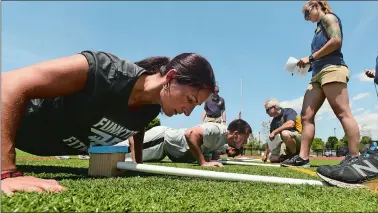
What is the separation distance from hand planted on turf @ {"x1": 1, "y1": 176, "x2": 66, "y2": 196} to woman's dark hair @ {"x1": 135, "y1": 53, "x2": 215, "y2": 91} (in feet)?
4.30

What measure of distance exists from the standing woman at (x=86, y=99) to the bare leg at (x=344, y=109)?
256cm

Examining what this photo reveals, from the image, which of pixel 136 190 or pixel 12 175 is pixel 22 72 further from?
pixel 136 190

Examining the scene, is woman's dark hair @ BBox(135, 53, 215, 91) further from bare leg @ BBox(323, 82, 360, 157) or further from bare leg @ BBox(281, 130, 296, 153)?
bare leg @ BBox(281, 130, 296, 153)

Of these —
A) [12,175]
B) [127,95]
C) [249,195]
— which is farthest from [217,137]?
[12,175]

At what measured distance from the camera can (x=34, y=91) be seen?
2.22 m

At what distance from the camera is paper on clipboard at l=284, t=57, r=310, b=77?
5.41 metres

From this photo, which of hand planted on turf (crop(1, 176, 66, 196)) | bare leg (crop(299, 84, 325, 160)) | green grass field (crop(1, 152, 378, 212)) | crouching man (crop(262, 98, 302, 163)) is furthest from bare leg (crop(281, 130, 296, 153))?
hand planted on turf (crop(1, 176, 66, 196))

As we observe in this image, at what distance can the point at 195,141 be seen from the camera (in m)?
5.76

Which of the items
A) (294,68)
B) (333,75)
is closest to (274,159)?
(294,68)

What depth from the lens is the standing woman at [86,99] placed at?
211 cm

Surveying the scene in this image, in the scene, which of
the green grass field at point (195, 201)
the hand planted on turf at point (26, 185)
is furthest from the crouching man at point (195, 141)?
the hand planted on turf at point (26, 185)

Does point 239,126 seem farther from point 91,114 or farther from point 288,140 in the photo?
point 91,114

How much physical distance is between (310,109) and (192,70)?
3.09 meters

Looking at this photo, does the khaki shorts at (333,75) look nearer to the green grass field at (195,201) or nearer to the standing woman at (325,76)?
the standing woman at (325,76)
